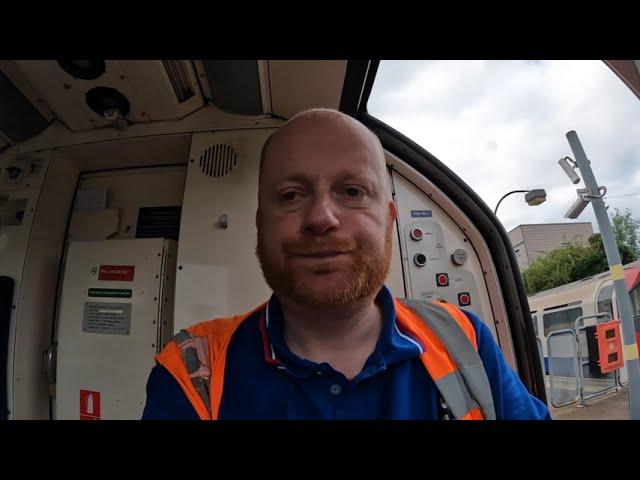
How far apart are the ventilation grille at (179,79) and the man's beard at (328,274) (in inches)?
65.3

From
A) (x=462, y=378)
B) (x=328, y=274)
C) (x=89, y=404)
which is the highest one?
(x=328, y=274)

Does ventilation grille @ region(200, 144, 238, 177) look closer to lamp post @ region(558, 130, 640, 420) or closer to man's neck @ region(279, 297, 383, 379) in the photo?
man's neck @ region(279, 297, 383, 379)

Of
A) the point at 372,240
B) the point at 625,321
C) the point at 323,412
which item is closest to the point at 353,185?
the point at 372,240

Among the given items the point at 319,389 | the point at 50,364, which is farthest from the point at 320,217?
the point at 50,364

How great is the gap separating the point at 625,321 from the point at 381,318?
6.31ft

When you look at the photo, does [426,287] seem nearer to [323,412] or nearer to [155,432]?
[323,412]

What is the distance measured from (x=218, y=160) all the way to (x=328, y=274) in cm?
153

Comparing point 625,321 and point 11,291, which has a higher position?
point 11,291

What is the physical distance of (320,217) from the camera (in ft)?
3.01

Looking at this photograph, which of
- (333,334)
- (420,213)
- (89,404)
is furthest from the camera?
(420,213)

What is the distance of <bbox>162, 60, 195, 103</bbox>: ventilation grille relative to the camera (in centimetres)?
193

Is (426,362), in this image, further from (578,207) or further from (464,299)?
(578,207)

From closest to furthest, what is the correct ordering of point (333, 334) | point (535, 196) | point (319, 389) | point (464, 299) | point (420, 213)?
point (319, 389)
point (333, 334)
point (464, 299)
point (420, 213)
point (535, 196)

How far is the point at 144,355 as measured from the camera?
193 cm
